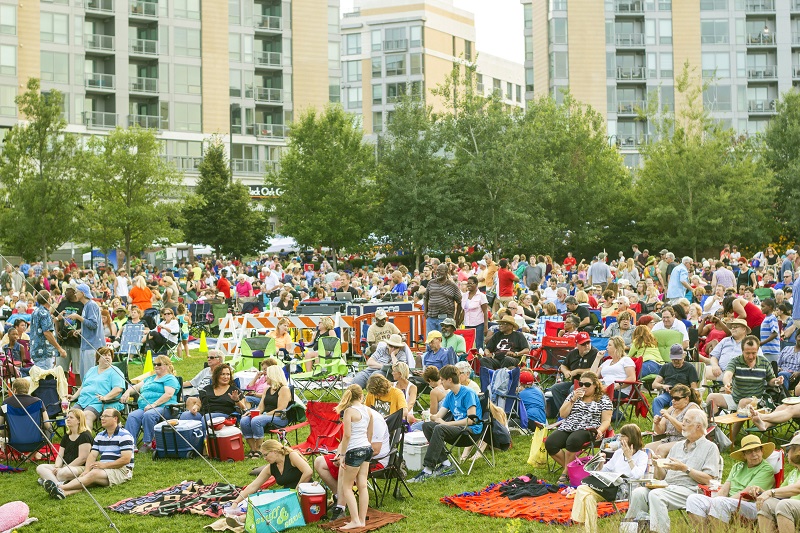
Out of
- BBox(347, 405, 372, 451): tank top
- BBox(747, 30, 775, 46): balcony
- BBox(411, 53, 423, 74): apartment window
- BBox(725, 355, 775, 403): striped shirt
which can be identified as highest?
BBox(411, 53, 423, 74): apartment window

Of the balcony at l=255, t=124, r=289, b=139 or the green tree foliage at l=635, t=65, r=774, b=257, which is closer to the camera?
the green tree foliage at l=635, t=65, r=774, b=257

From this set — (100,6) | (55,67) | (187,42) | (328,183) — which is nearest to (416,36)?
(187,42)

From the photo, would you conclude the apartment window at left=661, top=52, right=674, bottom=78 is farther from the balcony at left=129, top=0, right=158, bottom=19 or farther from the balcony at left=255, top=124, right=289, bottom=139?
the balcony at left=129, top=0, right=158, bottom=19

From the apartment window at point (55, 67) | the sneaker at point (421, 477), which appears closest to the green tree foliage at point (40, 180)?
the apartment window at point (55, 67)

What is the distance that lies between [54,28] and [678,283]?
Answer: 46.1 metres

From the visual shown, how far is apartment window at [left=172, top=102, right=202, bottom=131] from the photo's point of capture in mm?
60906

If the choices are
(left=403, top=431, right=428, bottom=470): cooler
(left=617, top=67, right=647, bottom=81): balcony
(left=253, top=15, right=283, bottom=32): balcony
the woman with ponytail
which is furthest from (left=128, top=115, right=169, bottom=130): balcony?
the woman with ponytail

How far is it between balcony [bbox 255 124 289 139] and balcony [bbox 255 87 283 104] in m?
1.56

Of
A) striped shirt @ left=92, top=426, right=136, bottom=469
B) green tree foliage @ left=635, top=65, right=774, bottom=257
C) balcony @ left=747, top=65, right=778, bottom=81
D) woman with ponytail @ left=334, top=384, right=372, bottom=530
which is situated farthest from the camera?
balcony @ left=747, top=65, right=778, bottom=81

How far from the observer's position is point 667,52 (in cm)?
6869

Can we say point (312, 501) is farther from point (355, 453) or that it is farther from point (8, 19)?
point (8, 19)

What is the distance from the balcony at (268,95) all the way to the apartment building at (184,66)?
65mm

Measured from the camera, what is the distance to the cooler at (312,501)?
9977mm

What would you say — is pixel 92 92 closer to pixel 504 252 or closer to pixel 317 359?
pixel 504 252
